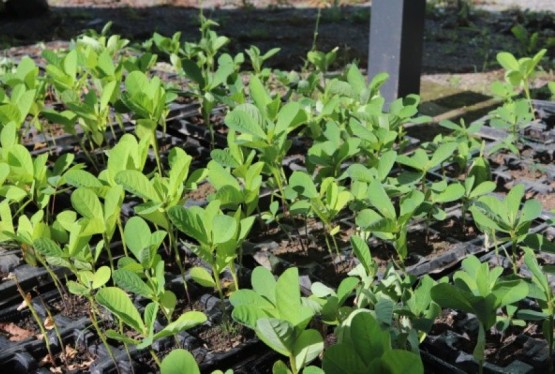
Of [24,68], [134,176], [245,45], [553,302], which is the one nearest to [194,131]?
[24,68]

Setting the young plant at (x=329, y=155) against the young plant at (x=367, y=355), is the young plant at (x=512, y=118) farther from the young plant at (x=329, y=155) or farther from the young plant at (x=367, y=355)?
the young plant at (x=367, y=355)

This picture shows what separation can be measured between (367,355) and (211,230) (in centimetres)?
56

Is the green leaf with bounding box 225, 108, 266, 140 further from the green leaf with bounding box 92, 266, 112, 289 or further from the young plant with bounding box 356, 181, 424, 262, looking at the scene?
the green leaf with bounding box 92, 266, 112, 289

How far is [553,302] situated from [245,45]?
4.02 metres

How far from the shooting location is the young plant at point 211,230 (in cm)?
156

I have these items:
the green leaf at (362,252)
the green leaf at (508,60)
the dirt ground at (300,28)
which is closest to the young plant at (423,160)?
the green leaf at (362,252)

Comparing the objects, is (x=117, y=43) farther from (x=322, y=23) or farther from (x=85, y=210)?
(x=322, y=23)

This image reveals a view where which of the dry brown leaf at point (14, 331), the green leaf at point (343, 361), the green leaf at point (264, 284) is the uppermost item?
the green leaf at point (343, 361)

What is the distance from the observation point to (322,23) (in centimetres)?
597

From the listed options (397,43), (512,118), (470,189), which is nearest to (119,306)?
(470,189)

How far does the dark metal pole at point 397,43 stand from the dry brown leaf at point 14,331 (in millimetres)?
1969

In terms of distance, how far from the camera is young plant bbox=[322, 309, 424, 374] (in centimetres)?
105

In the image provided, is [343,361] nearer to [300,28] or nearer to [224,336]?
[224,336]

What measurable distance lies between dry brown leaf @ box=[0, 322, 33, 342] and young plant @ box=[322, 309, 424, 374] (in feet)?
2.89
